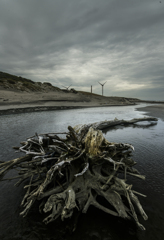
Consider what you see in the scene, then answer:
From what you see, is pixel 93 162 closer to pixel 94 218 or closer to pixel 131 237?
pixel 94 218

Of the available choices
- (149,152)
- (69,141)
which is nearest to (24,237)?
(69,141)

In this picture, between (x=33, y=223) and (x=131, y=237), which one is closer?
(x=131, y=237)

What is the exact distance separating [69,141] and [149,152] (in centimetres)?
470

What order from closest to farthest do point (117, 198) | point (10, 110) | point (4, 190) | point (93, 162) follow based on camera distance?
point (117, 198), point (93, 162), point (4, 190), point (10, 110)

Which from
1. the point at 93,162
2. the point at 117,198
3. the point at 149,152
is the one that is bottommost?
the point at 149,152

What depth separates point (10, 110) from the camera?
2461 centimetres

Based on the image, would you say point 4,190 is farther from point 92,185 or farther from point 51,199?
point 92,185


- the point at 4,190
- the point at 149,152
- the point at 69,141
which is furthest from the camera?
the point at 149,152

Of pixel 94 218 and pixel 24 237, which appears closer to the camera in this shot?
pixel 24 237

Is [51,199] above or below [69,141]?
below

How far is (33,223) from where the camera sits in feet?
8.92

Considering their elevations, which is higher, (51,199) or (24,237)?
(51,199)

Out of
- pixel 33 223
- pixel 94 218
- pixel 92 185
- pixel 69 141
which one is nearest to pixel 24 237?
pixel 33 223

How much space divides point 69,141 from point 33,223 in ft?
7.54
